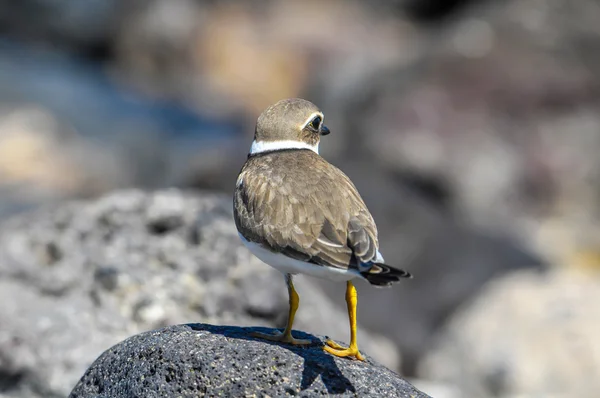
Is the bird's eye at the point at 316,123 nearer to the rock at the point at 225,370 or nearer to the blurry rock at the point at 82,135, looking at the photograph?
the rock at the point at 225,370

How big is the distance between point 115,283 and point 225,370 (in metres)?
2.96

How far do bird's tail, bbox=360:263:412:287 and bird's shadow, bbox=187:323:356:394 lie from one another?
838 millimetres

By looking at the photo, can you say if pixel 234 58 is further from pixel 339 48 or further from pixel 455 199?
pixel 455 199

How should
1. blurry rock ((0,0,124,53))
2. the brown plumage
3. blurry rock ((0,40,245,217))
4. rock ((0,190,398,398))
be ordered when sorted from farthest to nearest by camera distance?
blurry rock ((0,0,124,53)), blurry rock ((0,40,245,217)), rock ((0,190,398,398)), the brown plumage

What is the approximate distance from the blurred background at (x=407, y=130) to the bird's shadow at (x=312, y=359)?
15.5 ft

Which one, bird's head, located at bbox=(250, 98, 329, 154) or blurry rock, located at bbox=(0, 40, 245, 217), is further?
blurry rock, located at bbox=(0, 40, 245, 217)

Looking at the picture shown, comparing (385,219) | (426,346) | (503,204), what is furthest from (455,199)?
(426,346)

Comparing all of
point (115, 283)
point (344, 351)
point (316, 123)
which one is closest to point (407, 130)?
point (115, 283)

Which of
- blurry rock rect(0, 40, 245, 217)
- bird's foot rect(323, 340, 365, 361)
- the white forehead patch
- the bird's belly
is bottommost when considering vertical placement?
blurry rock rect(0, 40, 245, 217)

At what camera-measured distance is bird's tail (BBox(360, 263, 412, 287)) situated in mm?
6230

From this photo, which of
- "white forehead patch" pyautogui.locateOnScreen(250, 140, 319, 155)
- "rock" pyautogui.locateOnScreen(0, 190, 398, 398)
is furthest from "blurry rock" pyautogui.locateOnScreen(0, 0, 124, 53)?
"white forehead patch" pyautogui.locateOnScreen(250, 140, 319, 155)

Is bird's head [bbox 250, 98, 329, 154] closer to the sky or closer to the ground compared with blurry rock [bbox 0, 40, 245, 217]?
closer to the sky

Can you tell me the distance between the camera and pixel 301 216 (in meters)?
7.14

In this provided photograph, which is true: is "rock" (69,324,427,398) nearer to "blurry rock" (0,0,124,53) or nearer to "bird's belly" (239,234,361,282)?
"bird's belly" (239,234,361,282)
